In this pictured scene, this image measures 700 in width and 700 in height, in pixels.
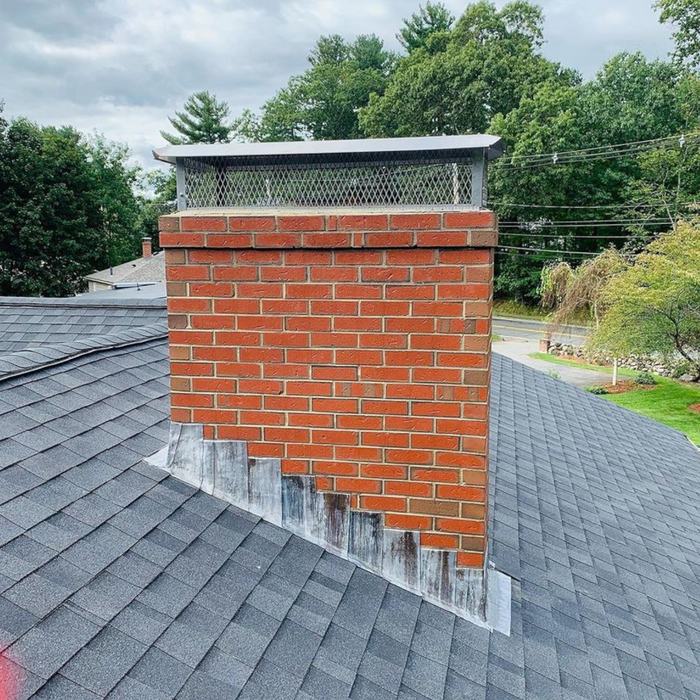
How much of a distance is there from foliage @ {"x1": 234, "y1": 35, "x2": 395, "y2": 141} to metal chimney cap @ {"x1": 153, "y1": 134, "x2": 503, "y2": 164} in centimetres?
4148

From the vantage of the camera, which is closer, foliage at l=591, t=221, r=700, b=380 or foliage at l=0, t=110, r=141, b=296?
foliage at l=591, t=221, r=700, b=380

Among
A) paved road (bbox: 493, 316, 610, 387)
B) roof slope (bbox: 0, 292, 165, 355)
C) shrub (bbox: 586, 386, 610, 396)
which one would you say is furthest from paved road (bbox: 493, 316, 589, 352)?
roof slope (bbox: 0, 292, 165, 355)

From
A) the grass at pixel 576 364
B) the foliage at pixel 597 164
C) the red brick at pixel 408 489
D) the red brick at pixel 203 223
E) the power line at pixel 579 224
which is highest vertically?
the foliage at pixel 597 164

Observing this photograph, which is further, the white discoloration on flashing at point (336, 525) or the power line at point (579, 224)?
the power line at point (579, 224)

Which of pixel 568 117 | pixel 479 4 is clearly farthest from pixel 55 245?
pixel 479 4

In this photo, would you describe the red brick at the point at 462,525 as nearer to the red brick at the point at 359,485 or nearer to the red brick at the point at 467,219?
the red brick at the point at 359,485

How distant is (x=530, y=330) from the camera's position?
1237 inches

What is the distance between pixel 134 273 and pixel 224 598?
93.8ft

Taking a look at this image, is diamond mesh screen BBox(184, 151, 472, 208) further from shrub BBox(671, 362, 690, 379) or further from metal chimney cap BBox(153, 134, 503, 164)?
shrub BBox(671, 362, 690, 379)

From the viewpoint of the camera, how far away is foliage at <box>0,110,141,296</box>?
1052 inches

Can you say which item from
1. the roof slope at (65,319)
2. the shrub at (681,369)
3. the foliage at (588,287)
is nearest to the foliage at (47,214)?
the roof slope at (65,319)

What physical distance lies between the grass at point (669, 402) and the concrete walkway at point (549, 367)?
1.77 meters

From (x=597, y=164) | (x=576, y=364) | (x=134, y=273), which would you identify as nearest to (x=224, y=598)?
(x=576, y=364)

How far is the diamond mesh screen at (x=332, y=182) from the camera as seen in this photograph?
85.0 inches
